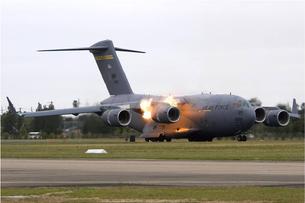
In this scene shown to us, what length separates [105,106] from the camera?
8512cm

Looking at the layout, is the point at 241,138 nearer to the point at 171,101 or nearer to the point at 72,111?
the point at 171,101

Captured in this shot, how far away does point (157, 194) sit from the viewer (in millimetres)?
21797

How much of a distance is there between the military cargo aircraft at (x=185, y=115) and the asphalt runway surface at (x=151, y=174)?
42.9 metres

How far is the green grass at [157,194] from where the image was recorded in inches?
808

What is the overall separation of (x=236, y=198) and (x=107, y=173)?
1018cm

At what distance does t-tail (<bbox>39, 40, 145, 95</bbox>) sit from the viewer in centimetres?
8981

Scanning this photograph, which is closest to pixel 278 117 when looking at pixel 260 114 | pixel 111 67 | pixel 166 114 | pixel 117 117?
pixel 260 114

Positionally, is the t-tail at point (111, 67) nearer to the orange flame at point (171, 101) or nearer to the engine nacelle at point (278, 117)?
the orange flame at point (171, 101)

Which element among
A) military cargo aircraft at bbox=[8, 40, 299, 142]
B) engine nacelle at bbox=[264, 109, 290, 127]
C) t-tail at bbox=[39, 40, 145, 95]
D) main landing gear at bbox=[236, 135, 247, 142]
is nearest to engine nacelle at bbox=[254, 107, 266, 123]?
military cargo aircraft at bbox=[8, 40, 299, 142]

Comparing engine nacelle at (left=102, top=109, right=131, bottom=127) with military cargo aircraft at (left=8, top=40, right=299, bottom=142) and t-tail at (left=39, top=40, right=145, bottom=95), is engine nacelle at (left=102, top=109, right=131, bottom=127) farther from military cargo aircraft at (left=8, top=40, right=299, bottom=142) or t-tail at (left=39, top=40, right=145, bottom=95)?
t-tail at (left=39, top=40, right=145, bottom=95)

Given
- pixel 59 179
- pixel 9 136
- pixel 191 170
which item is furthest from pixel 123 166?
pixel 9 136

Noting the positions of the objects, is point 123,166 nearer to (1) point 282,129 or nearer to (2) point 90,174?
(2) point 90,174

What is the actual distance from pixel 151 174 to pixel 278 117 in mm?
54929

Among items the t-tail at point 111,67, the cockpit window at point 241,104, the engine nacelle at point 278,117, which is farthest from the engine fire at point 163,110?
the engine nacelle at point 278,117
